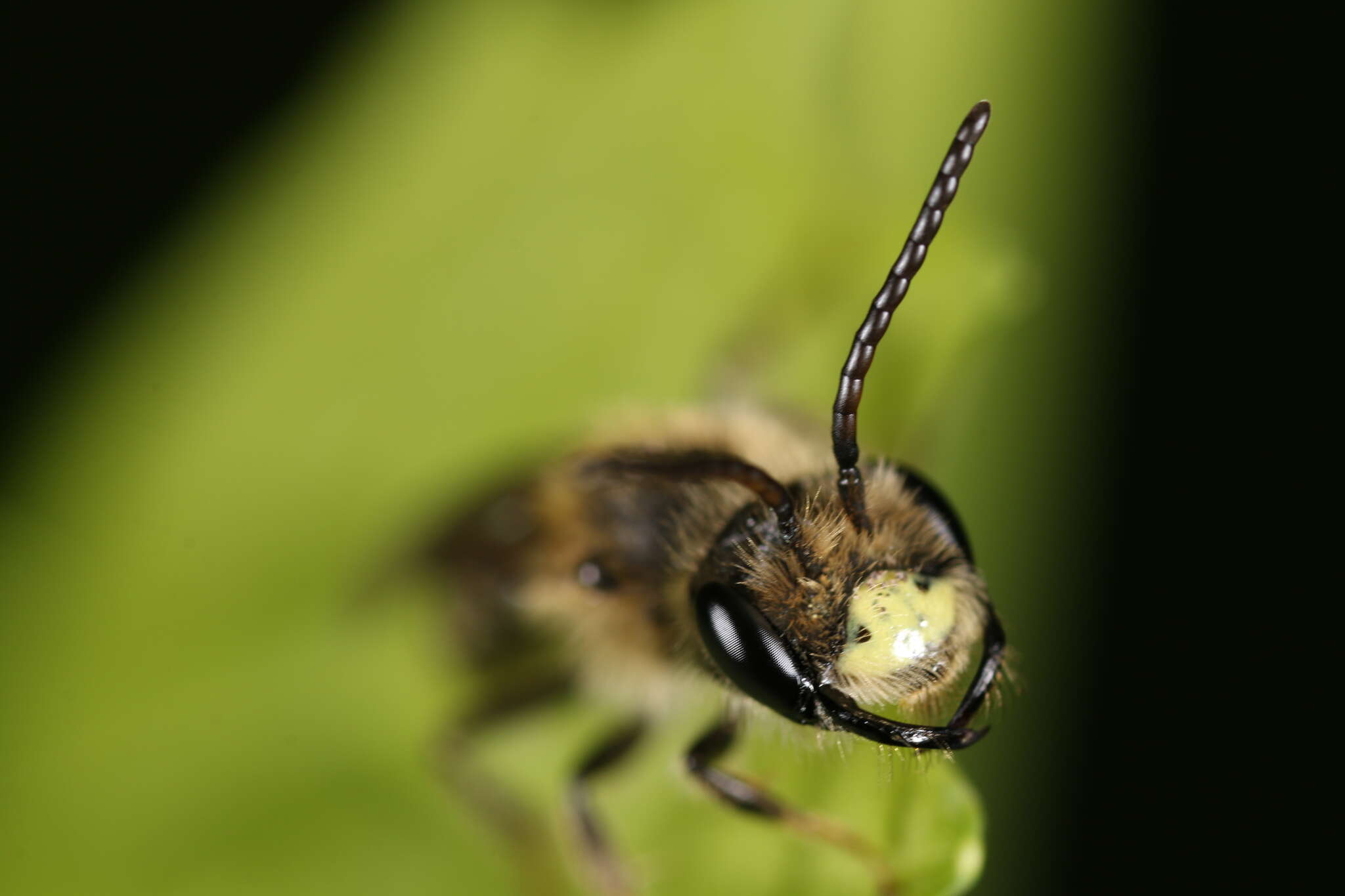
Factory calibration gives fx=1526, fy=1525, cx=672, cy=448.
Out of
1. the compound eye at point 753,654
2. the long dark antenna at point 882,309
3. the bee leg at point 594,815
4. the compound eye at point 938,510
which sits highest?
the long dark antenna at point 882,309

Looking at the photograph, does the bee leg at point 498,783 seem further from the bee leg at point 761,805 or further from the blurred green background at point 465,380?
the bee leg at point 761,805

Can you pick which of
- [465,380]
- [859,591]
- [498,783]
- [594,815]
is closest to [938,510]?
[859,591]

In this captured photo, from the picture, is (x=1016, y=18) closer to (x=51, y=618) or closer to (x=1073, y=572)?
(x=1073, y=572)

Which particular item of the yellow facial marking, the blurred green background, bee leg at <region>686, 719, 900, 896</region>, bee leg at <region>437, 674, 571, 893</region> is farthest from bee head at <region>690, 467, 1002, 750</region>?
bee leg at <region>437, 674, 571, 893</region>

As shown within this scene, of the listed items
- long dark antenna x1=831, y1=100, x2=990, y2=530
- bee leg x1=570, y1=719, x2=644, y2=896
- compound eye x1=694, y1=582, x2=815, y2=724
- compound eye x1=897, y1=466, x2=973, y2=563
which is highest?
long dark antenna x1=831, y1=100, x2=990, y2=530

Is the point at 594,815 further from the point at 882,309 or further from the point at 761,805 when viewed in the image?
the point at 882,309

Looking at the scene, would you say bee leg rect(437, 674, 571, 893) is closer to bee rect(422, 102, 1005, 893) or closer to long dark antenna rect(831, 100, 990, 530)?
bee rect(422, 102, 1005, 893)

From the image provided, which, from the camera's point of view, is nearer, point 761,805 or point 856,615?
point 856,615

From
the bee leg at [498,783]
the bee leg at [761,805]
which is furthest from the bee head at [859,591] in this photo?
the bee leg at [498,783]
